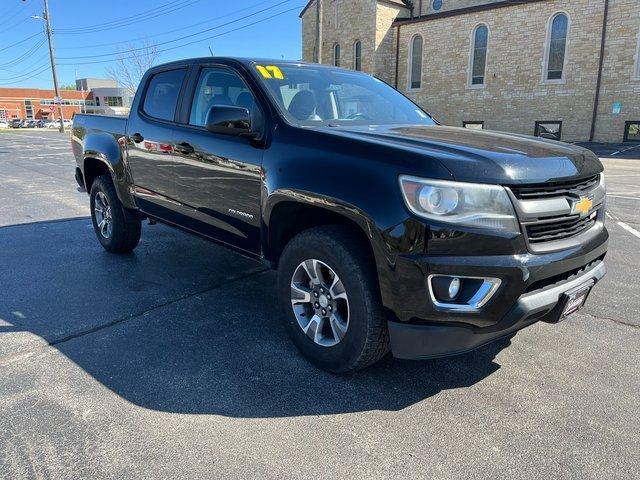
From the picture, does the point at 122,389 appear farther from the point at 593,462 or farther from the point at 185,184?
the point at 593,462

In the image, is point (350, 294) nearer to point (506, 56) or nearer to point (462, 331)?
point (462, 331)

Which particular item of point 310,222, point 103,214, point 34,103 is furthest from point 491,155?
point 34,103

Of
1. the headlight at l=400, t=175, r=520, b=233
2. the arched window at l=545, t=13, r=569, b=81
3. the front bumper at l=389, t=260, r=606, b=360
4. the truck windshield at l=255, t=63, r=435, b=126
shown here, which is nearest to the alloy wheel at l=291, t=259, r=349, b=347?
the front bumper at l=389, t=260, r=606, b=360

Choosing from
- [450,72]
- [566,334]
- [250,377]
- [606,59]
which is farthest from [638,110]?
[250,377]

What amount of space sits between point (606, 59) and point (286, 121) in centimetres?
3001

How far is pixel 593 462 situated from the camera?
226cm

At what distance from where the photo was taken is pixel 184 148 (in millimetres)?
3986

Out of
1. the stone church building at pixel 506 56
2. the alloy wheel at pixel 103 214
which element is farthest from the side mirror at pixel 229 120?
the stone church building at pixel 506 56

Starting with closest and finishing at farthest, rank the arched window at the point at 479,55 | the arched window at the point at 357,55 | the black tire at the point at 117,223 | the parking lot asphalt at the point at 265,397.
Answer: the parking lot asphalt at the point at 265,397
the black tire at the point at 117,223
the arched window at the point at 479,55
the arched window at the point at 357,55

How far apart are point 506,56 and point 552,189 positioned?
31.5m

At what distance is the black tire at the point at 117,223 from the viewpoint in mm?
5289

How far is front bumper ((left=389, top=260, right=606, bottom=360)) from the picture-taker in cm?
242

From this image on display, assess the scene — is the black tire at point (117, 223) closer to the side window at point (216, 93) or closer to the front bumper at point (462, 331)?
the side window at point (216, 93)

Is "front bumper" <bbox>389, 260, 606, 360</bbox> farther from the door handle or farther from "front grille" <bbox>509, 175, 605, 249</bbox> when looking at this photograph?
the door handle
